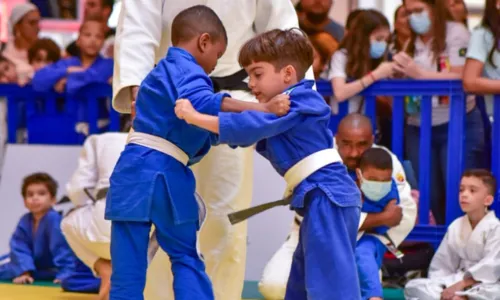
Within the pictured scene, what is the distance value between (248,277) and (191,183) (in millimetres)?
2586

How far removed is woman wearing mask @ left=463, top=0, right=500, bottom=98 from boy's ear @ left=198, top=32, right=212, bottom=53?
7.64ft

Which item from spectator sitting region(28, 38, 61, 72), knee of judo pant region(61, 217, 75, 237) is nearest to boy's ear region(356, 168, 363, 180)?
knee of judo pant region(61, 217, 75, 237)

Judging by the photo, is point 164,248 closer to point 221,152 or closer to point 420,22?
point 221,152

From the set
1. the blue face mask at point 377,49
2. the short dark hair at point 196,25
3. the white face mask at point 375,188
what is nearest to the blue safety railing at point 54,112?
the blue face mask at point 377,49

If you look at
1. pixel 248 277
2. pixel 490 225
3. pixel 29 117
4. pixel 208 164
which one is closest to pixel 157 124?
pixel 208 164

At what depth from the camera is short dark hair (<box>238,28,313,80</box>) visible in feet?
12.4

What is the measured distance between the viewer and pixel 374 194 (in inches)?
201

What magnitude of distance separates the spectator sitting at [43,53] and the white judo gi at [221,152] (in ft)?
11.1

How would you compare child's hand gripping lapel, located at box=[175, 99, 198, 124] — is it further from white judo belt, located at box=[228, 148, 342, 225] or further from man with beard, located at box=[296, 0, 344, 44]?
man with beard, located at box=[296, 0, 344, 44]

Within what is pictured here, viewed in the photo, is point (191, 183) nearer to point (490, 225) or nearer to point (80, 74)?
point (490, 225)

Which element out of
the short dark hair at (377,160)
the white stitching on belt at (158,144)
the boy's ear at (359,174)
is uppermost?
the white stitching on belt at (158,144)

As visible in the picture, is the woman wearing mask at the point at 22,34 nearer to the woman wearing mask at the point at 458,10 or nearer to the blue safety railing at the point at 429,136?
the blue safety railing at the point at 429,136

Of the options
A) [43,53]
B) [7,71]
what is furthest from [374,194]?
[43,53]

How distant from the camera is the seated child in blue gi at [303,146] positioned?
11.9 feet
